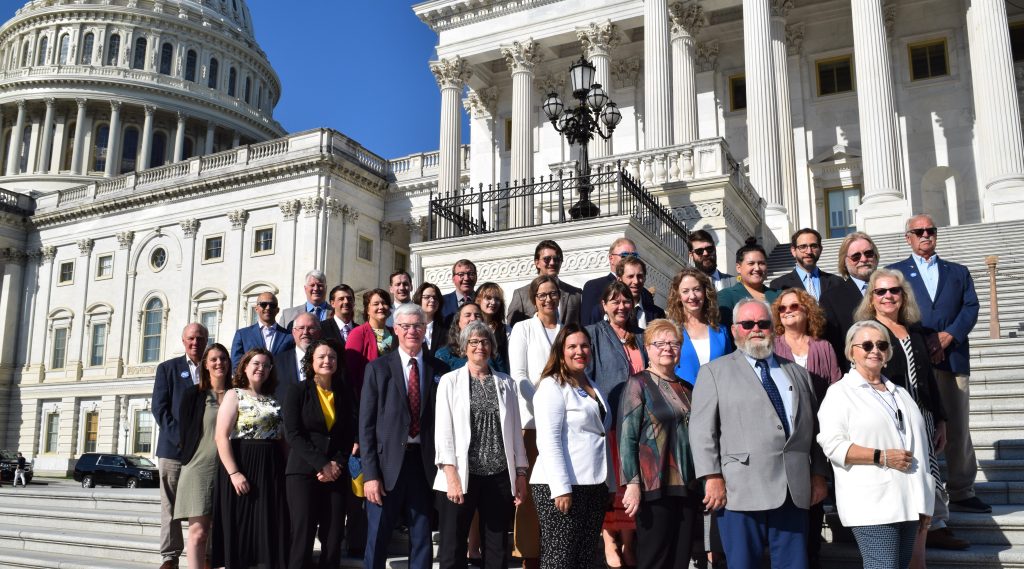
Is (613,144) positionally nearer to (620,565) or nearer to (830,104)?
(830,104)

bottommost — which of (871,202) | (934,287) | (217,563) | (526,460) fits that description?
(217,563)

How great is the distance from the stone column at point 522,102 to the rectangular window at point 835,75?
10453mm

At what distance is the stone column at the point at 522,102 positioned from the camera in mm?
29500

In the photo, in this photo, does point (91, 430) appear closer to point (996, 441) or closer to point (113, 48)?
point (113, 48)

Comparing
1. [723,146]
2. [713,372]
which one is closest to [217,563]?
[713,372]

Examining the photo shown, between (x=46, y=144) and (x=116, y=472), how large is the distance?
44470mm

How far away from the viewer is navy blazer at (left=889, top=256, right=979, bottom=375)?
621cm

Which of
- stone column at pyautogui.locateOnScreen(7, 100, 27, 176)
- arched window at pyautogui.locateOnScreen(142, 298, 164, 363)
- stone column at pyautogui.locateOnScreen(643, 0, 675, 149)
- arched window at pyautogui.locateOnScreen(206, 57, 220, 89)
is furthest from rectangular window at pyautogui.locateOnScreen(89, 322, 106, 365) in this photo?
stone column at pyautogui.locateOnScreen(643, 0, 675, 149)

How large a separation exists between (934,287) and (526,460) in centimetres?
374

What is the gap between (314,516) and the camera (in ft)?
20.1

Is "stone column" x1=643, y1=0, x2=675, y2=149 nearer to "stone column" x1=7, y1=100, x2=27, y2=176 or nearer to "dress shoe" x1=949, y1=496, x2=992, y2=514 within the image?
"dress shoe" x1=949, y1=496, x2=992, y2=514

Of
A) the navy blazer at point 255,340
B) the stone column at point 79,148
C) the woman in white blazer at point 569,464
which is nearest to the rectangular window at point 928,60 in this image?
the navy blazer at point 255,340

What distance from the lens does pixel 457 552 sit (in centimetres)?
541

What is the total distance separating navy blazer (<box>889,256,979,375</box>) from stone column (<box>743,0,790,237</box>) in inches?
609
